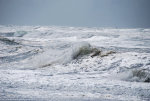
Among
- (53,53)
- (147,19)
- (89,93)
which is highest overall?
(89,93)

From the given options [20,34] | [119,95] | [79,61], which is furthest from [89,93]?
[20,34]

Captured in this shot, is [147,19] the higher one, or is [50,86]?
[50,86]

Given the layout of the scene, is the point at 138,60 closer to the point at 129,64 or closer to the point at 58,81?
the point at 129,64

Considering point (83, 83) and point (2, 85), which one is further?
point (83, 83)

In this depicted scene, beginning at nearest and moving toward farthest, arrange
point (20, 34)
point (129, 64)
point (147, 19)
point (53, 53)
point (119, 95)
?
point (119, 95) → point (129, 64) → point (53, 53) → point (20, 34) → point (147, 19)

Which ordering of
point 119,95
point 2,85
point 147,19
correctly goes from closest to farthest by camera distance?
point 119,95, point 2,85, point 147,19

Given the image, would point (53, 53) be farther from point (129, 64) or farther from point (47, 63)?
point (129, 64)

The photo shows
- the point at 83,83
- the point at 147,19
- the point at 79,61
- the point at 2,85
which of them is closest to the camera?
the point at 2,85

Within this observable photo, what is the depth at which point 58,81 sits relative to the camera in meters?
6.34

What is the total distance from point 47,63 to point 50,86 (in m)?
4.06

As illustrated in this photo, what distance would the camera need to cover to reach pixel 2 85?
5.68m

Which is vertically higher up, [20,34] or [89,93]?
[89,93]

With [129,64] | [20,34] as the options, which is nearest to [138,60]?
[129,64]

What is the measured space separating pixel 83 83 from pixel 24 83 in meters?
1.36
